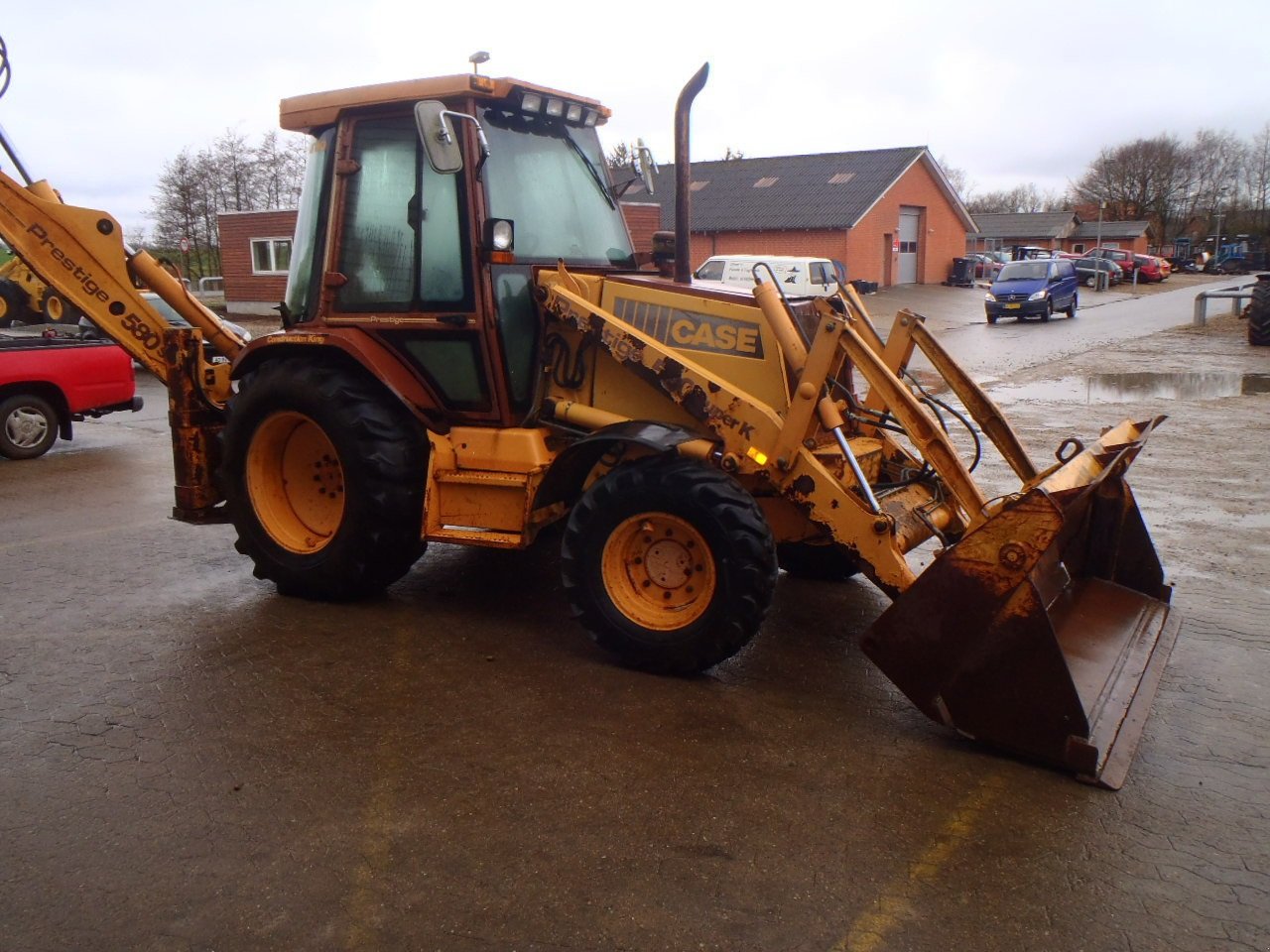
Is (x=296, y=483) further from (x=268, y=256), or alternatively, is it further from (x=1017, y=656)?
(x=268, y=256)

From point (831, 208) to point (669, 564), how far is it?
36611 mm

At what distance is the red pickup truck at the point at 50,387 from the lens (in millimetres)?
10469

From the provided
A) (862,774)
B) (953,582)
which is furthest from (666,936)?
(953,582)

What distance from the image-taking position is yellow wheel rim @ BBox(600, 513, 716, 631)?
15.6 feet

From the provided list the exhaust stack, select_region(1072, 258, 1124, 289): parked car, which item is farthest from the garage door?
the exhaust stack

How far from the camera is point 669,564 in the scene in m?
4.83

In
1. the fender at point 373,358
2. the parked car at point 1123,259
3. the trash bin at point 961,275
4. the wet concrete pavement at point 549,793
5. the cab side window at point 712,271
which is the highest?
the parked car at point 1123,259

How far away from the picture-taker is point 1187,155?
Result: 80375mm

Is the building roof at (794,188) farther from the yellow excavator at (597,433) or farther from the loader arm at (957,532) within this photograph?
the loader arm at (957,532)

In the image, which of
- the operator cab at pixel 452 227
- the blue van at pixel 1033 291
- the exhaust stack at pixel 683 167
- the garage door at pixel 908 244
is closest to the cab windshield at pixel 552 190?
the operator cab at pixel 452 227

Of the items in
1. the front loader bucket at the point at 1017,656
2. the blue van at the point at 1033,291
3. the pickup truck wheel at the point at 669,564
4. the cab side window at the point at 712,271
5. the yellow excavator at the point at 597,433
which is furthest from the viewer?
the blue van at the point at 1033,291

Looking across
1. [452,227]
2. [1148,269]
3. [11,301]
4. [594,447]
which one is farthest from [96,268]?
[1148,269]

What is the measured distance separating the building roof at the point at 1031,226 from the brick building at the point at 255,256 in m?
55.3

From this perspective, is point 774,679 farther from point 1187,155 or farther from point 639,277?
point 1187,155
